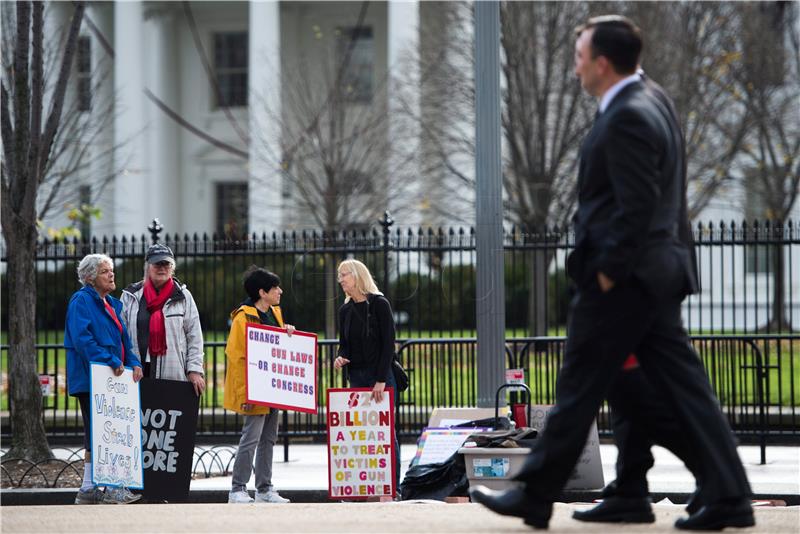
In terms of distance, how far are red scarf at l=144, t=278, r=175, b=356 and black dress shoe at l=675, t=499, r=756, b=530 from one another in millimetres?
5444

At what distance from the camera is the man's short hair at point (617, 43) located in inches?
209

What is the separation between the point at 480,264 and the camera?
11.0 m

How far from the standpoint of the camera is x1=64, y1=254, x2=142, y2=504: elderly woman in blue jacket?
9.48m

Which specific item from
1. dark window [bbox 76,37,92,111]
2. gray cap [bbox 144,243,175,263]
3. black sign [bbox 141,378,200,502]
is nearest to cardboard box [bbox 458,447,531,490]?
black sign [bbox 141,378,200,502]

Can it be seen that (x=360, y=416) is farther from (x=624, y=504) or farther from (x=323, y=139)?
(x=323, y=139)

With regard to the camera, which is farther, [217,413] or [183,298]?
[217,413]

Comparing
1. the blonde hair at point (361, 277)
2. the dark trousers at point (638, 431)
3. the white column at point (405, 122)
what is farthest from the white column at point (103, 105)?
the dark trousers at point (638, 431)

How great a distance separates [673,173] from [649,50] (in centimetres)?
2084

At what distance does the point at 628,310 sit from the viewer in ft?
16.8

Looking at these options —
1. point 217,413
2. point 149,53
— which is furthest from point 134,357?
point 149,53

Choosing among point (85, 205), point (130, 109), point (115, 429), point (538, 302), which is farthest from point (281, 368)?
point (130, 109)

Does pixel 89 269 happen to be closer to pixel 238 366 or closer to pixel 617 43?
pixel 238 366

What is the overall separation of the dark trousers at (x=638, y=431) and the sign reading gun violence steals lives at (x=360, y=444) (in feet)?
14.7

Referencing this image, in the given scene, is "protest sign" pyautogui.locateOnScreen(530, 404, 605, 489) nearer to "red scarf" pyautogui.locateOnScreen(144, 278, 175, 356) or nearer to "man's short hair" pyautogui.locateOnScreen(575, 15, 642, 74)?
"red scarf" pyautogui.locateOnScreen(144, 278, 175, 356)
